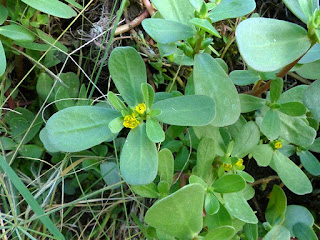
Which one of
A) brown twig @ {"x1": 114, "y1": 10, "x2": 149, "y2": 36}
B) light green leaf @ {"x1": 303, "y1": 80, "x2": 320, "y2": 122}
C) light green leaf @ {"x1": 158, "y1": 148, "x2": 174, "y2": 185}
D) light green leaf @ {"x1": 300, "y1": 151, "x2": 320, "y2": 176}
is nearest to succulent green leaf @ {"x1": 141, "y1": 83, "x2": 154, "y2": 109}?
light green leaf @ {"x1": 158, "y1": 148, "x2": 174, "y2": 185}

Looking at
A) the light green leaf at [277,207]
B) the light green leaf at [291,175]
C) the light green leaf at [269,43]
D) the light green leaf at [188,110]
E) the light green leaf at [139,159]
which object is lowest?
the light green leaf at [277,207]

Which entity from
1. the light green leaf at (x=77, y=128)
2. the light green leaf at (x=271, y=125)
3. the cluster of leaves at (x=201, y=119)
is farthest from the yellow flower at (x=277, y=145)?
the light green leaf at (x=77, y=128)

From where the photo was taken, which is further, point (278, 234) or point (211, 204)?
point (278, 234)

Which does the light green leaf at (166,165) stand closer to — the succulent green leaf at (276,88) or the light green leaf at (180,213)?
the light green leaf at (180,213)

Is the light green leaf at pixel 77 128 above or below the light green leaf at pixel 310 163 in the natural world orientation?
above

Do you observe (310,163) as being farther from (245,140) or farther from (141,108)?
(141,108)

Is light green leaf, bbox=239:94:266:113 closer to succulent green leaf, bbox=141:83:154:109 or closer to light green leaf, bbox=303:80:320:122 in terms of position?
light green leaf, bbox=303:80:320:122

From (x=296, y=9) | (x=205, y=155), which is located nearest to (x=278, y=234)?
(x=205, y=155)
